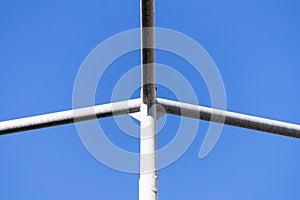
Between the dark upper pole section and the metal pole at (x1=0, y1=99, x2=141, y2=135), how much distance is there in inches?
12.4

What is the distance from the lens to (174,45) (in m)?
5.49

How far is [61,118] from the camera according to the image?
4.68m

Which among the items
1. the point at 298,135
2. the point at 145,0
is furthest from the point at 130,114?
the point at 298,135

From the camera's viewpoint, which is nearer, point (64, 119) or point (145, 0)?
point (145, 0)

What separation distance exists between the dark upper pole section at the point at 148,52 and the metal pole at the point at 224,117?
14 centimetres

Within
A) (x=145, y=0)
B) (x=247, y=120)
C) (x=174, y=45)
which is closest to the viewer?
(x=145, y=0)

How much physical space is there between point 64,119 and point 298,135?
2.58 metres

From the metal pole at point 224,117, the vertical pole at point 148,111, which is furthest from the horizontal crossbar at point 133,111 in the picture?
the vertical pole at point 148,111

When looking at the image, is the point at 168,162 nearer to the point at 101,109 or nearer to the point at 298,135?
the point at 101,109

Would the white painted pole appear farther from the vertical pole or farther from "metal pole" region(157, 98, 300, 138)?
"metal pole" region(157, 98, 300, 138)

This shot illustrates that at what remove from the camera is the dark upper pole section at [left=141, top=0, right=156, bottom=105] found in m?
4.07

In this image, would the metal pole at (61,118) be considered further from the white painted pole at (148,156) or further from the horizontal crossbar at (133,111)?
the white painted pole at (148,156)

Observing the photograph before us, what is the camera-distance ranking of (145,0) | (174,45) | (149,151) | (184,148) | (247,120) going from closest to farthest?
1. (145,0)
2. (149,151)
3. (247,120)
4. (184,148)
5. (174,45)

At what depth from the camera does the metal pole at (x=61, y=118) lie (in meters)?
4.64
